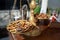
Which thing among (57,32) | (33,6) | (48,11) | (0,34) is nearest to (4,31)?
(0,34)

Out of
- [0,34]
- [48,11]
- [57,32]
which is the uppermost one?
[48,11]

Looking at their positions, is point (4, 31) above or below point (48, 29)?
below

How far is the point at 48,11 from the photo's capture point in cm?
178

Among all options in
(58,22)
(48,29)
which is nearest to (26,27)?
(48,29)

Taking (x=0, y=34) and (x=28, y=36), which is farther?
(x=0, y=34)

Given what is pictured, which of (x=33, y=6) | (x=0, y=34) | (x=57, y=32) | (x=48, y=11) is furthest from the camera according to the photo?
(x=0, y=34)

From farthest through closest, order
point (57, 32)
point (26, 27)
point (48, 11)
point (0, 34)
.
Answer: point (0, 34) < point (48, 11) < point (57, 32) < point (26, 27)

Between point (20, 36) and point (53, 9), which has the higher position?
point (53, 9)

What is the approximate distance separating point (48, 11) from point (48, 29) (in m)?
0.49

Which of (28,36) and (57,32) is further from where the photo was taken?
(57,32)

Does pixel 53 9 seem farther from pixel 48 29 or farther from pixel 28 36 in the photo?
pixel 28 36

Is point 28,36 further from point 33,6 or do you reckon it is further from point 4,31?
point 4,31

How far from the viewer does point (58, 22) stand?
154cm

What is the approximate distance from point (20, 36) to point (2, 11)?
5.02 feet
